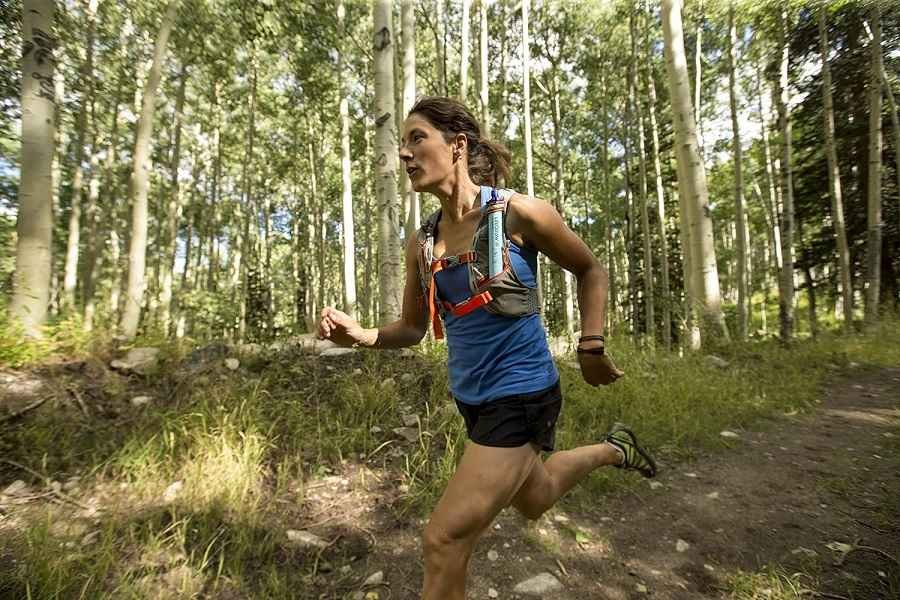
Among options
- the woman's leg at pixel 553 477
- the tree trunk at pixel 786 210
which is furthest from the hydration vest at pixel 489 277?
the tree trunk at pixel 786 210

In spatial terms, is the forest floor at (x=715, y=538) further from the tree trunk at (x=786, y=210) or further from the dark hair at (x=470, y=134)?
the tree trunk at (x=786, y=210)

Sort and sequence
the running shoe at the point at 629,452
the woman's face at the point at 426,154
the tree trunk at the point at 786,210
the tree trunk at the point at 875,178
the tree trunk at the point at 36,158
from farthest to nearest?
the tree trunk at the point at 875,178 < the tree trunk at the point at 786,210 < the tree trunk at the point at 36,158 < the running shoe at the point at 629,452 < the woman's face at the point at 426,154

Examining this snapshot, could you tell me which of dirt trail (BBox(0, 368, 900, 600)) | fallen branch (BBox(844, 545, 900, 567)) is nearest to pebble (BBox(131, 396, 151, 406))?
dirt trail (BBox(0, 368, 900, 600))

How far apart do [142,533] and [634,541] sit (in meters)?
2.89

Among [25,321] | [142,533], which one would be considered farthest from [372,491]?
[25,321]

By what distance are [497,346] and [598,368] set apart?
0.41 m

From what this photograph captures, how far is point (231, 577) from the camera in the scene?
7.61 feet

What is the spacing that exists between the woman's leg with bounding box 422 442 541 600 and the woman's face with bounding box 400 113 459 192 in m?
1.13

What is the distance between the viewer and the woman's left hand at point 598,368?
1.71 metres

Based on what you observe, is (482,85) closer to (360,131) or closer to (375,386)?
(375,386)

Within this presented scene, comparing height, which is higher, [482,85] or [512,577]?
[482,85]

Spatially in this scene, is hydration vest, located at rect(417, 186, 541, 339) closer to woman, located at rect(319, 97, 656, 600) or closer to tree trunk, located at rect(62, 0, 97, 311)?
woman, located at rect(319, 97, 656, 600)

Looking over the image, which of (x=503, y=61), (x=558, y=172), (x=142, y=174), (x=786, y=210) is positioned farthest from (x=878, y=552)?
(x=503, y=61)

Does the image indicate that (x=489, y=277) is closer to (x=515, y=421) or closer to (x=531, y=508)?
(x=515, y=421)
